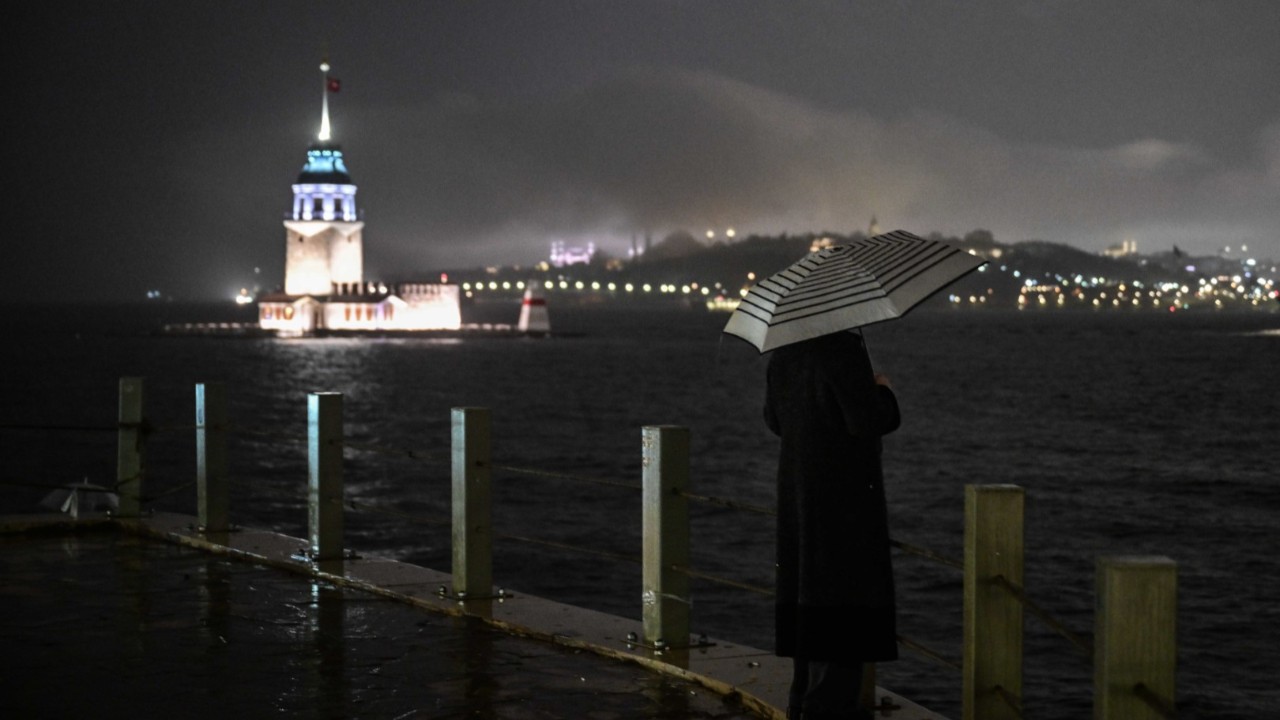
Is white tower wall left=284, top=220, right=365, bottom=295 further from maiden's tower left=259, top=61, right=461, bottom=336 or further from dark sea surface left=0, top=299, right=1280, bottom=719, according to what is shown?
dark sea surface left=0, top=299, right=1280, bottom=719

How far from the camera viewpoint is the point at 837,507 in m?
5.60

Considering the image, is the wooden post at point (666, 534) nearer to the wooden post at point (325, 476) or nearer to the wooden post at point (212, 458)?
the wooden post at point (325, 476)

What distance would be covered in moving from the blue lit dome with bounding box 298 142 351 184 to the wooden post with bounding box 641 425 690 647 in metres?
150

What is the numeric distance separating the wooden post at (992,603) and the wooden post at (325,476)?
5.32m

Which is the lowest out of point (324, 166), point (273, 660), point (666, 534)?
point (273, 660)

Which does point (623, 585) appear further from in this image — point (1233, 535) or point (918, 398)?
point (918, 398)

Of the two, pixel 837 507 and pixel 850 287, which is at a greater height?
pixel 850 287

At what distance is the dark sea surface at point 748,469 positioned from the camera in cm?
1998

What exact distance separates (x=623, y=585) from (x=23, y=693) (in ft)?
53.8

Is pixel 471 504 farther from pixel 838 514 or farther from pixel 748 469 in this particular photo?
pixel 748 469

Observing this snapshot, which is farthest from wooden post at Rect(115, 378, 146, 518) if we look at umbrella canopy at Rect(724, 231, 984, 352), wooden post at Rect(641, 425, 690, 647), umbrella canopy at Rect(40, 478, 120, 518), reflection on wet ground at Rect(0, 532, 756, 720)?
umbrella canopy at Rect(724, 231, 984, 352)

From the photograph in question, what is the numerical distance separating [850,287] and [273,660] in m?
3.57

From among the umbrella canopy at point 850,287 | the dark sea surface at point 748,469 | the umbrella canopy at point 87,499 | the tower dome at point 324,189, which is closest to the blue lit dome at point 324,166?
the tower dome at point 324,189

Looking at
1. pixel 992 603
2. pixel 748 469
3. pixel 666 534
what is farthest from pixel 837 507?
pixel 748 469
